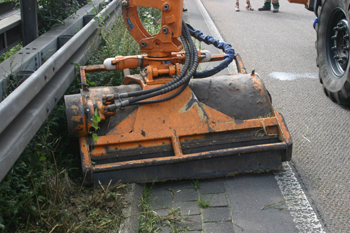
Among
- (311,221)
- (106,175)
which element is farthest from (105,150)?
(311,221)

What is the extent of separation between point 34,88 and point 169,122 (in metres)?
1.24

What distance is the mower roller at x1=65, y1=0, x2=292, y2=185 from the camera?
351 cm

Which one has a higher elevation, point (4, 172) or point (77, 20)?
point (77, 20)

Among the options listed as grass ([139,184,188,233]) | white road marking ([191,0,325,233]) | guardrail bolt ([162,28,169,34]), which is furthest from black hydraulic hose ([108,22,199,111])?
white road marking ([191,0,325,233])

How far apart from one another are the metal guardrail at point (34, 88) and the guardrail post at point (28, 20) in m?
0.17

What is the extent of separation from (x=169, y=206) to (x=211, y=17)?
9086 millimetres

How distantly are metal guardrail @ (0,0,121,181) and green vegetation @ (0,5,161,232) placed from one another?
26 centimetres

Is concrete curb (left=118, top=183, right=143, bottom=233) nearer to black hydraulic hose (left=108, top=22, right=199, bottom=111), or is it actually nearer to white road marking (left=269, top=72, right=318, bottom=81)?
black hydraulic hose (left=108, top=22, right=199, bottom=111)

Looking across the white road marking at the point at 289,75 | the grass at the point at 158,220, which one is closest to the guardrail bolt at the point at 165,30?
the grass at the point at 158,220

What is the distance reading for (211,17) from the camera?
11.5 m

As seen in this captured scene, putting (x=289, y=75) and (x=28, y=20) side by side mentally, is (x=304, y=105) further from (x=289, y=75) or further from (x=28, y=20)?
(x=28, y=20)

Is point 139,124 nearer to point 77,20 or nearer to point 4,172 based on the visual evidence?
point 4,172

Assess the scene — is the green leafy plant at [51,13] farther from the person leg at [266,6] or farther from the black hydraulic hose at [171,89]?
the person leg at [266,6]

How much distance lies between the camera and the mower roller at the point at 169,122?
138 inches
